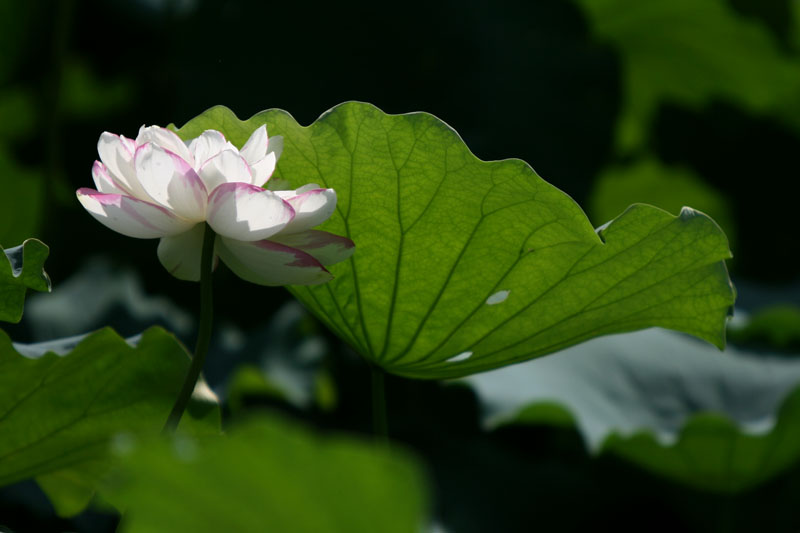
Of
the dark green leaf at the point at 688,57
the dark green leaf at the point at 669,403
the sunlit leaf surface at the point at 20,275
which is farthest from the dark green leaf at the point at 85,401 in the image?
the dark green leaf at the point at 688,57

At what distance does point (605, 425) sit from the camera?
4.10ft

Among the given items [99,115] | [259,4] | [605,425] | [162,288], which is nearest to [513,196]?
[605,425]

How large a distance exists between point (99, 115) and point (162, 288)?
504mm

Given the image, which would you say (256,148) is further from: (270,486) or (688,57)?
(688,57)

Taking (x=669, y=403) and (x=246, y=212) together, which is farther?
(x=669, y=403)

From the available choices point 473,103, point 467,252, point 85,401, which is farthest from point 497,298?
point 473,103

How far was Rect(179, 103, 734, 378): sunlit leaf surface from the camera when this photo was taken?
1.83ft

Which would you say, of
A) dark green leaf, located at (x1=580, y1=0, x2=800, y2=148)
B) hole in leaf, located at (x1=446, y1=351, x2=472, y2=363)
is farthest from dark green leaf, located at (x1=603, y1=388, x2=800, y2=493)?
dark green leaf, located at (x1=580, y1=0, x2=800, y2=148)

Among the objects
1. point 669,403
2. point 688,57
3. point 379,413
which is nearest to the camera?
point 379,413

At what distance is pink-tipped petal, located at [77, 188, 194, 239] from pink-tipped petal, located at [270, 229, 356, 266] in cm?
5

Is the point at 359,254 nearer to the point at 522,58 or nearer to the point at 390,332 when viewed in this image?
the point at 390,332

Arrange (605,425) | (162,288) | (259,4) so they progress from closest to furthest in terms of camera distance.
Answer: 1. (605,425)
2. (162,288)
3. (259,4)

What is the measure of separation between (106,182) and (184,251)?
5cm

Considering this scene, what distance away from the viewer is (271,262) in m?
0.47
